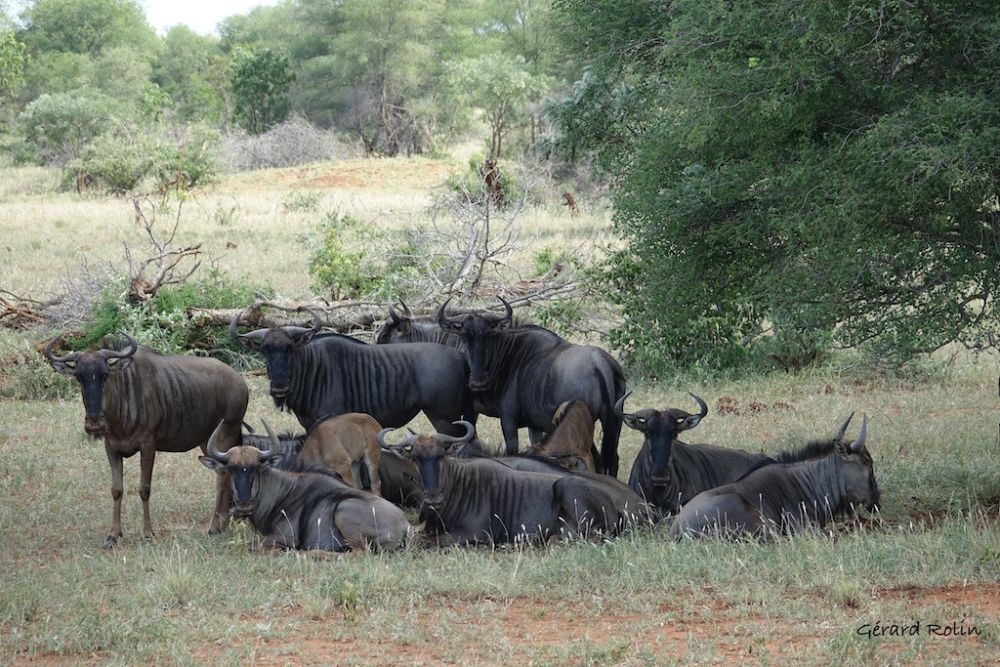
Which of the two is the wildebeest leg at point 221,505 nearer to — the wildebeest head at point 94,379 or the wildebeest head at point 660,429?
the wildebeest head at point 94,379

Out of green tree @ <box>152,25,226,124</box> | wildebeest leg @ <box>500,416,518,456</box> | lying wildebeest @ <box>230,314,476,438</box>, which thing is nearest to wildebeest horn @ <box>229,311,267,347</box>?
lying wildebeest @ <box>230,314,476,438</box>

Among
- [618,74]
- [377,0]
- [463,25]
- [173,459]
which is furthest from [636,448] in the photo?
[463,25]

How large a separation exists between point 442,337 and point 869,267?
170 inches

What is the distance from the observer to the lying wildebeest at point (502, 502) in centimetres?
844

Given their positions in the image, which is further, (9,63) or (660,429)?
(9,63)

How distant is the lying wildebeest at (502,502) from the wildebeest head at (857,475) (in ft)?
4.43

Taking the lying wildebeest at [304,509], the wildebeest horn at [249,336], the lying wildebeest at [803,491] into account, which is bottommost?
the lying wildebeest at [304,509]

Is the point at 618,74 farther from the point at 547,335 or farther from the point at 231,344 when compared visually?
the point at 231,344

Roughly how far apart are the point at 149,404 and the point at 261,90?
41040mm

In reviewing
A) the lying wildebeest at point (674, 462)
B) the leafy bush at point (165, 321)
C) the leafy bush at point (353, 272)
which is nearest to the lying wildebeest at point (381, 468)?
the lying wildebeest at point (674, 462)

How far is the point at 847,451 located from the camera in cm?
866

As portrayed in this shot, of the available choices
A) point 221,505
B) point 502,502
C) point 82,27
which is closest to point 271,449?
point 221,505

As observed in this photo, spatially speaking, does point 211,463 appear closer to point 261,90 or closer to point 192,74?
point 261,90
